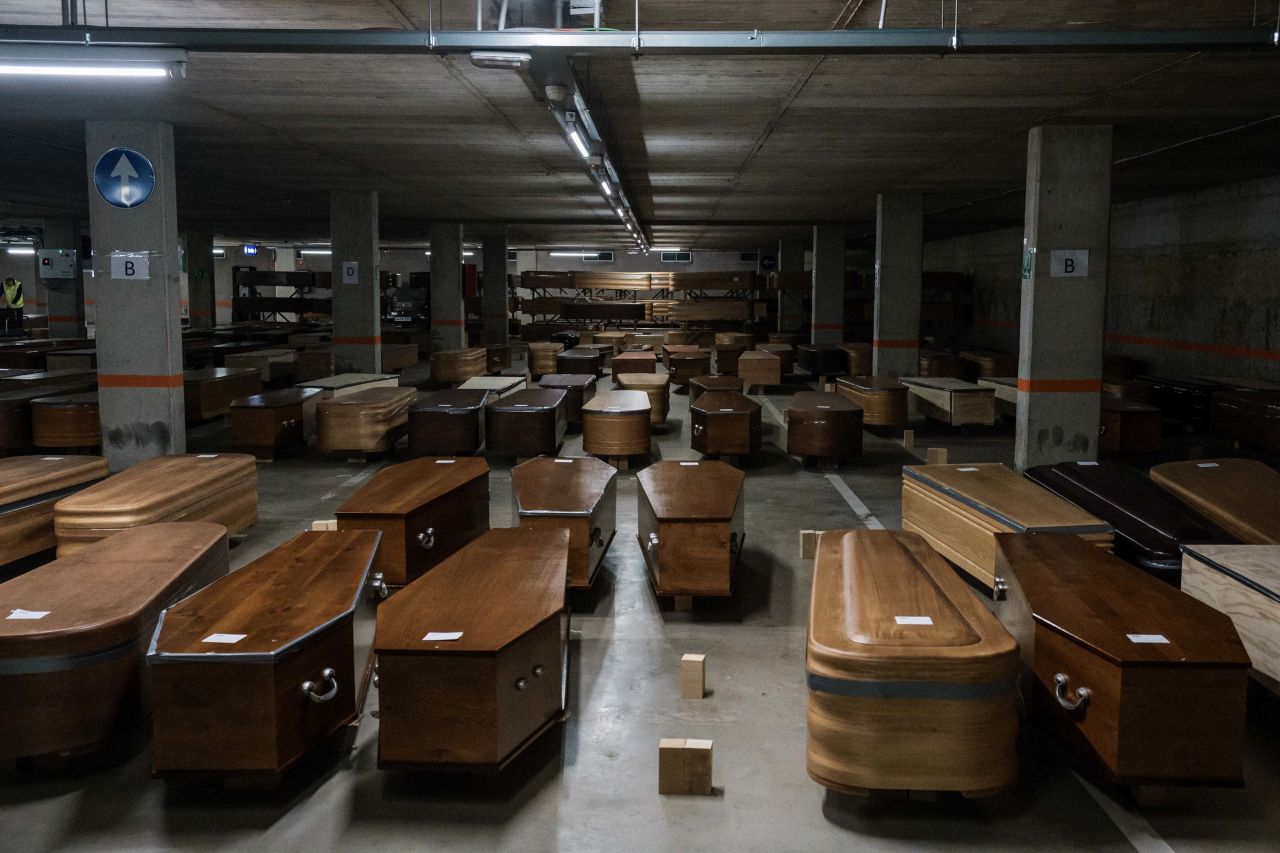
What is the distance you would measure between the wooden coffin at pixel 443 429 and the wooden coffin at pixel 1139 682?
7.74 m

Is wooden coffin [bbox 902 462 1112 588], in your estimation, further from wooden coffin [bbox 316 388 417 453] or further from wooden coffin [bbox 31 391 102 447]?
wooden coffin [bbox 31 391 102 447]

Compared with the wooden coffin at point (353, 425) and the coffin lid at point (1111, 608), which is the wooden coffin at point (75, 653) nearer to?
the coffin lid at point (1111, 608)

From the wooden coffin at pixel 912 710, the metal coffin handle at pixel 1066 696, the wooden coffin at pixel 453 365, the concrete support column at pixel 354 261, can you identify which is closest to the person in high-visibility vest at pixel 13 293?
the wooden coffin at pixel 453 365

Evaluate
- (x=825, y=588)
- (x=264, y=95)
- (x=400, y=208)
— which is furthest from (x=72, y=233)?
(x=825, y=588)

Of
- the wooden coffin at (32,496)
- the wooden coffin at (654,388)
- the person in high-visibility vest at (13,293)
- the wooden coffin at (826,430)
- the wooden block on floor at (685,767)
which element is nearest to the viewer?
the wooden block on floor at (685,767)

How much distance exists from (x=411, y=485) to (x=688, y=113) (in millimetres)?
4777

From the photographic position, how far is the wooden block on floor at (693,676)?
494 cm

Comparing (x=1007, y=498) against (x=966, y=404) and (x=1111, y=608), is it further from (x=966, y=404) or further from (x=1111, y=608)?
(x=966, y=404)

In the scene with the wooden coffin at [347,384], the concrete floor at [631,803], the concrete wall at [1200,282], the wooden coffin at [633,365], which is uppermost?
the concrete wall at [1200,282]

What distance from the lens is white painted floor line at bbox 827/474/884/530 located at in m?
8.52

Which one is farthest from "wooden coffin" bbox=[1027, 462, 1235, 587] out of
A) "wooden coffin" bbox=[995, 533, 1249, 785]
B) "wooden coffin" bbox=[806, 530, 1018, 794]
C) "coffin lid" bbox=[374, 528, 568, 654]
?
"coffin lid" bbox=[374, 528, 568, 654]

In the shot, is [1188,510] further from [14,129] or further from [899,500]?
[14,129]

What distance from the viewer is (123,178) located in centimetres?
992

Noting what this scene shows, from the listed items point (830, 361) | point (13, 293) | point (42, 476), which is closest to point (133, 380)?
point (42, 476)
